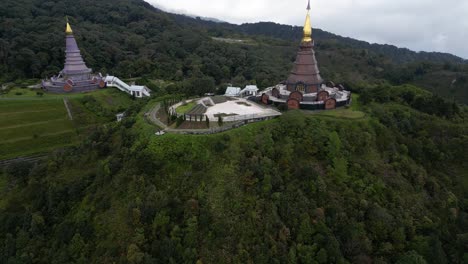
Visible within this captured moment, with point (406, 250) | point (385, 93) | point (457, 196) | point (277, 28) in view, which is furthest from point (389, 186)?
point (277, 28)

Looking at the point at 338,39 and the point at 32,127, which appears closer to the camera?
the point at 32,127

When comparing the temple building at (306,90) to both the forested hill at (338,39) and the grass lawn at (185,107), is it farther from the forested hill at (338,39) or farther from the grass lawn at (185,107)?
the forested hill at (338,39)

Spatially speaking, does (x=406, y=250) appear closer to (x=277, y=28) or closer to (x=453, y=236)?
(x=453, y=236)

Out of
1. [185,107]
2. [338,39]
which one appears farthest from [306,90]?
[338,39]

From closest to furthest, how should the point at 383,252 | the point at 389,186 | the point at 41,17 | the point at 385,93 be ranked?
1. the point at 383,252
2. the point at 389,186
3. the point at 385,93
4. the point at 41,17

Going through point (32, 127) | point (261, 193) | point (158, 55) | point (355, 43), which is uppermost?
point (355, 43)

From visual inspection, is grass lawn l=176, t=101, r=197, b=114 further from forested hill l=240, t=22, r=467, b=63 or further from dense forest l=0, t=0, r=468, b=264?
forested hill l=240, t=22, r=467, b=63

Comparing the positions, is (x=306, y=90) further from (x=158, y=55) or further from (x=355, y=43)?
(x=355, y=43)
